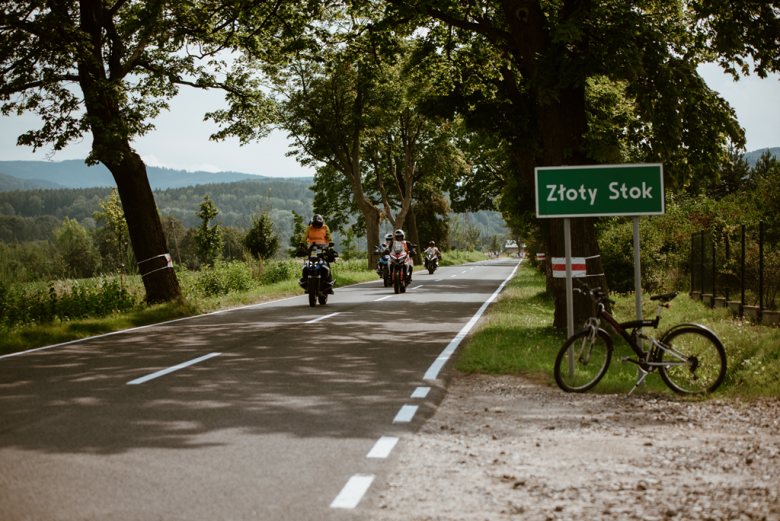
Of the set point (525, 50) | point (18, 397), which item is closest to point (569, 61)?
point (525, 50)

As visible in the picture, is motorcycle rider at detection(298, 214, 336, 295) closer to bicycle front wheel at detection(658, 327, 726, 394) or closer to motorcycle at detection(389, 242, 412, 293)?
motorcycle at detection(389, 242, 412, 293)

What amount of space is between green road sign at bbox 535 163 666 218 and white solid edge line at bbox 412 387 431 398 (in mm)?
2221

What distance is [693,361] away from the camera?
6.77 m

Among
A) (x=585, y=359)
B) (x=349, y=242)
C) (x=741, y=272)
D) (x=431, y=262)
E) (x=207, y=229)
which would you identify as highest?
(x=207, y=229)

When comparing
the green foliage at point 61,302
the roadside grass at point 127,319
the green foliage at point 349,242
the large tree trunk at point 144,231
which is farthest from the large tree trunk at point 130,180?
the green foliage at point 349,242

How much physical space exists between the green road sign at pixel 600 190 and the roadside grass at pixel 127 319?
26.3 ft

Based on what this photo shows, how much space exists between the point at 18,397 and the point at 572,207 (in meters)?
6.01

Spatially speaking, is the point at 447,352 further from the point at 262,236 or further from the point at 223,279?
the point at 262,236

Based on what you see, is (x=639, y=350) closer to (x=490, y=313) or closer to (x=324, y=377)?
(x=324, y=377)

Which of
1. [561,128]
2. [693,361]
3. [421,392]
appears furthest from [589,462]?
[561,128]

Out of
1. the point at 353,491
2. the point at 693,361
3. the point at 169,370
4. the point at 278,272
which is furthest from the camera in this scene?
the point at 278,272

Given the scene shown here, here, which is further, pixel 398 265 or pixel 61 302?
pixel 398 265

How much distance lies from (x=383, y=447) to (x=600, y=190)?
401 centimetres

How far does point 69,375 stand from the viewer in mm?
7852
